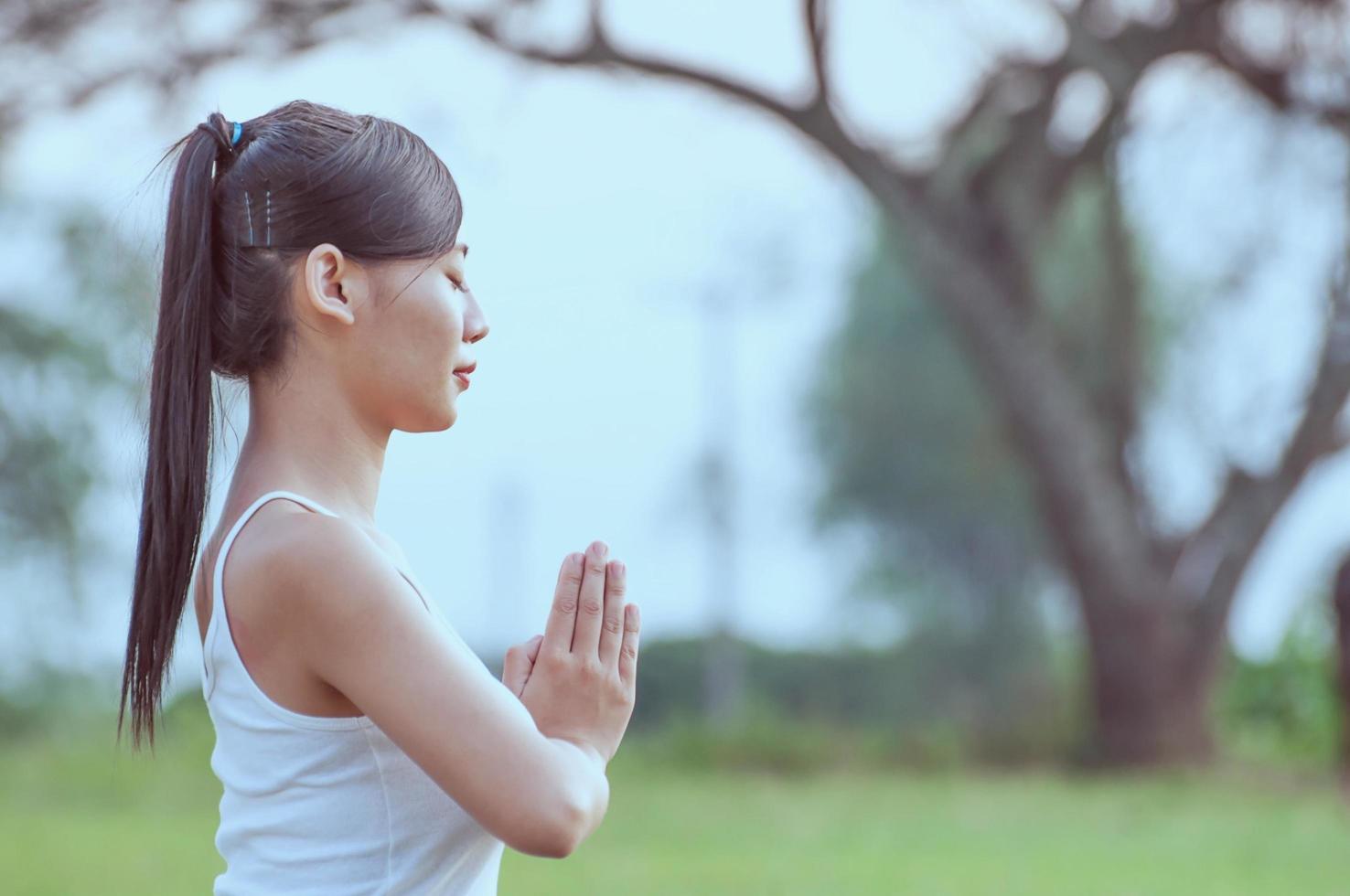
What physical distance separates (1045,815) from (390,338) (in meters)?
6.98

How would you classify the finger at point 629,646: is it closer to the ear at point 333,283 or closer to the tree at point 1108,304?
the ear at point 333,283

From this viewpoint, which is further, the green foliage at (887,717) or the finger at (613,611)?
the green foliage at (887,717)

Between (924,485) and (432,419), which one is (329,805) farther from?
(924,485)

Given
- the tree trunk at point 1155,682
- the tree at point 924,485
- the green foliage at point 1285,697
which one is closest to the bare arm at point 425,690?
the tree trunk at point 1155,682

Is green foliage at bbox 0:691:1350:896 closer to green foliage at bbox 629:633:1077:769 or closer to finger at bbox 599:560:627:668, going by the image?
Answer: green foliage at bbox 629:633:1077:769

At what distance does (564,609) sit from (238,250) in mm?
421

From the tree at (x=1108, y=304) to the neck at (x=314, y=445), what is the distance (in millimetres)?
7735

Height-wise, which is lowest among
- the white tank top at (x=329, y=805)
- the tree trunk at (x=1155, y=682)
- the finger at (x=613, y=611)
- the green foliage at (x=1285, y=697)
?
the green foliage at (x=1285, y=697)

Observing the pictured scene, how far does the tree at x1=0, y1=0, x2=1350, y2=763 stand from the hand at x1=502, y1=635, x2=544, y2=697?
7803 millimetres

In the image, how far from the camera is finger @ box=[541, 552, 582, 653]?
132 cm

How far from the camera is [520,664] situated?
1.36m

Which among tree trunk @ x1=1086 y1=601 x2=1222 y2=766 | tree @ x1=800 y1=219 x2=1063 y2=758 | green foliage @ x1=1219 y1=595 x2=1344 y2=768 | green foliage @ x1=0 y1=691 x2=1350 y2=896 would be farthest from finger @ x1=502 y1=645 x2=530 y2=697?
tree @ x1=800 y1=219 x2=1063 y2=758

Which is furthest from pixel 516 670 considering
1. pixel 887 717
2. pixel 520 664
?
pixel 887 717

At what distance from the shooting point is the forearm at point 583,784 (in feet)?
3.89
